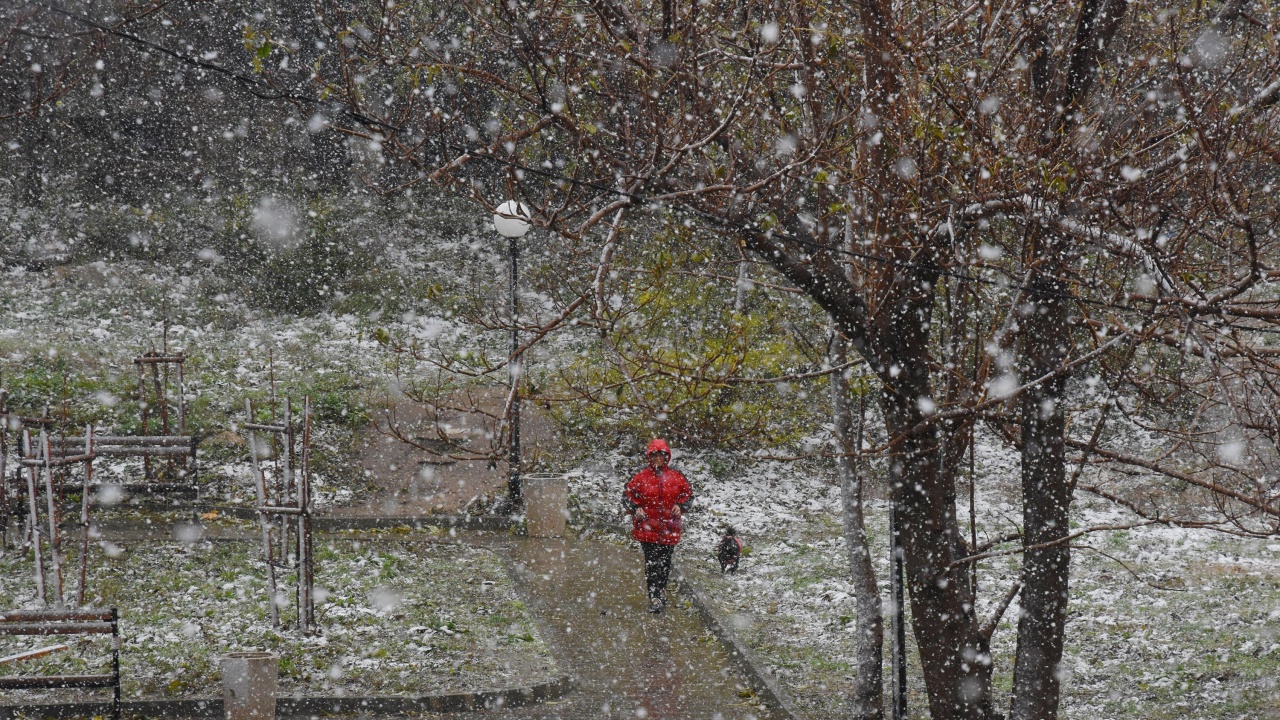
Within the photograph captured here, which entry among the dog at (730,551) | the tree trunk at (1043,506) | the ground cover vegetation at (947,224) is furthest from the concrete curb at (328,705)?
the dog at (730,551)

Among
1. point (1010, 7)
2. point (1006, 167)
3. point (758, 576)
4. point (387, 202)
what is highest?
point (387, 202)

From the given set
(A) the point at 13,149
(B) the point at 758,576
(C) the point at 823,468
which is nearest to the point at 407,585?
(B) the point at 758,576

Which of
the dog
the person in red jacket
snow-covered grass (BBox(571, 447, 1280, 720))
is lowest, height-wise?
snow-covered grass (BBox(571, 447, 1280, 720))

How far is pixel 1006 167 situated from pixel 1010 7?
984 millimetres

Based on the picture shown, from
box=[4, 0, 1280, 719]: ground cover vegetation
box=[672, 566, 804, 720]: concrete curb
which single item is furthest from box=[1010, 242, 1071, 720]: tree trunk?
box=[672, 566, 804, 720]: concrete curb

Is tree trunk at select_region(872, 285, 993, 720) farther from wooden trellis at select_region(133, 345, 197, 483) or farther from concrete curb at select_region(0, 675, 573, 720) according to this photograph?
wooden trellis at select_region(133, 345, 197, 483)

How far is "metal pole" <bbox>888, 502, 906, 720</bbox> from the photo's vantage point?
638 cm

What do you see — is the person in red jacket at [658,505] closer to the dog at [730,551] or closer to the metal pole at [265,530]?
the dog at [730,551]

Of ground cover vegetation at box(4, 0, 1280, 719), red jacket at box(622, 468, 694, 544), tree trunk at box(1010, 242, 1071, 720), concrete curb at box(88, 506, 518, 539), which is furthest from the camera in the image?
concrete curb at box(88, 506, 518, 539)

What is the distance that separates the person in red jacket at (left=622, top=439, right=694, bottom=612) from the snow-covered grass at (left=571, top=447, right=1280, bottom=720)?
1.02m

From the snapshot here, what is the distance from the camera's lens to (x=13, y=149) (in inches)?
971

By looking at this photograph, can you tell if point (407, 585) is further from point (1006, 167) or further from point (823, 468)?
point (823, 468)

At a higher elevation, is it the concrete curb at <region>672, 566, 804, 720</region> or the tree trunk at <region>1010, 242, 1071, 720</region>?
the tree trunk at <region>1010, 242, 1071, 720</region>

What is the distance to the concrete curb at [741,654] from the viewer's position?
26.1ft
